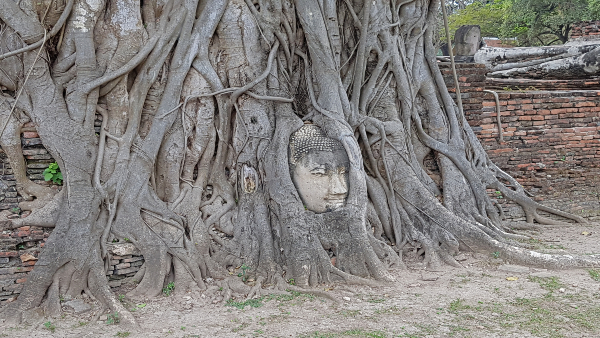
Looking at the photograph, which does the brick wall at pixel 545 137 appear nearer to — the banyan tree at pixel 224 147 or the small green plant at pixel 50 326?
the banyan tree at pixel 224 147

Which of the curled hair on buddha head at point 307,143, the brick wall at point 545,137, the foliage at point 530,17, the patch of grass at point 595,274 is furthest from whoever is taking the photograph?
the foliage at point 530,17

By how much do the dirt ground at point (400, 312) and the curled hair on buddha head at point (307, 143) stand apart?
1.28 meters

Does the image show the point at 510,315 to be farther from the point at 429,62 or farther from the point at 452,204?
the point at 429,62

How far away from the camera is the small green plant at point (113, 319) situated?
4051 millimetres

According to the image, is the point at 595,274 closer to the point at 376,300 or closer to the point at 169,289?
the point at 376,300

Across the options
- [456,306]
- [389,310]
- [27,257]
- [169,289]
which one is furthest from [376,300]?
[27,257]

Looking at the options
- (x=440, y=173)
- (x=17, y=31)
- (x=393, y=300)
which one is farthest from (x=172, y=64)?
(x=440, y=173)

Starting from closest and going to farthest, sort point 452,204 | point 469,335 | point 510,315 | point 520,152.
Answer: point 469,335
point 510,315
point 452,204
point 520,152

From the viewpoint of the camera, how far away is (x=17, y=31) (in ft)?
14.5

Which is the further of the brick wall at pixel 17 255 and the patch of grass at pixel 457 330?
the brick wall at pixel 17 255

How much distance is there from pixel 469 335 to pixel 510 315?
51cm

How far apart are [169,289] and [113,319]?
2.03ft

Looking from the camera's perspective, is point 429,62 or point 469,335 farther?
point 429,62

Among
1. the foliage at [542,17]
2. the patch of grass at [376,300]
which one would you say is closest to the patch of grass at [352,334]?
the patch of grass at [376,300]
